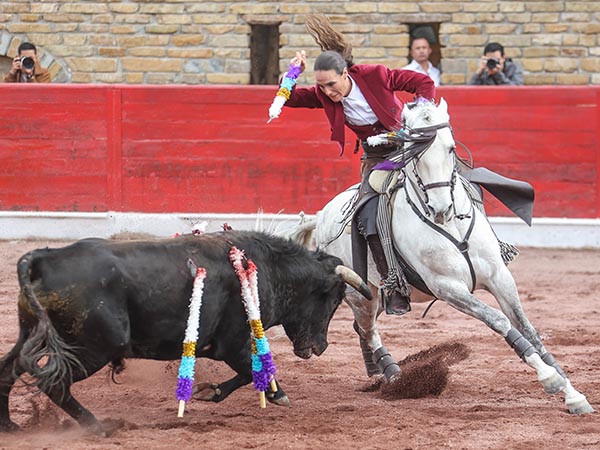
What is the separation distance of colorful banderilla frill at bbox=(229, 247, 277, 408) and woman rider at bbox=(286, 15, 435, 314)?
3.03 feet

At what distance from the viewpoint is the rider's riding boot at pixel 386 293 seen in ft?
20.0

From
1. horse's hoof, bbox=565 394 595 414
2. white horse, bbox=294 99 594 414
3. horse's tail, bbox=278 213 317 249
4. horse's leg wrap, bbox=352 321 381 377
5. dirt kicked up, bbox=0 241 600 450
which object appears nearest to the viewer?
dirt kicked up, bbox=0 241 600 450

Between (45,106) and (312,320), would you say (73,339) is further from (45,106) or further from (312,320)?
(45,106)

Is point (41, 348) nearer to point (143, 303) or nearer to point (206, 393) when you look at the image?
point (143, 303)

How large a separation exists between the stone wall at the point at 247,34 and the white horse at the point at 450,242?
8911 mm

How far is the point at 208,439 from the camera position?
4965 mm

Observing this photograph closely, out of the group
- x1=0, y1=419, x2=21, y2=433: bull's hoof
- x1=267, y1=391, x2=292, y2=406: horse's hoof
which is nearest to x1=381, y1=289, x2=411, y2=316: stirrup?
x1=267, y1=391, x2=292, y2=406: horse's hoof

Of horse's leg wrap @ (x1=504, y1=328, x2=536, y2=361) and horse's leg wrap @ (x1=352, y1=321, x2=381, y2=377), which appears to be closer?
horse's leg wrap @ (x1=504, y1=328, x2=536, y2=361)

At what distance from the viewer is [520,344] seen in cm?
559

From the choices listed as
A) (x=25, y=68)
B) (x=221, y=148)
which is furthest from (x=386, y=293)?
(x=25, y=68)

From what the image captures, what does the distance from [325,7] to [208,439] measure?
10.5 m

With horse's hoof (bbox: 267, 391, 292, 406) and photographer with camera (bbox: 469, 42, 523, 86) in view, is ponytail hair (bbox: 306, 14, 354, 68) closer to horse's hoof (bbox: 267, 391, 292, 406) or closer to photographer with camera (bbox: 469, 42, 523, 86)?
horse's hoof (bbox: 267, 391, 292, 406)

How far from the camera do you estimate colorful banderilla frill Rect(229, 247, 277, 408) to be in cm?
534

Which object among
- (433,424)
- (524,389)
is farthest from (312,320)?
(524,389)
